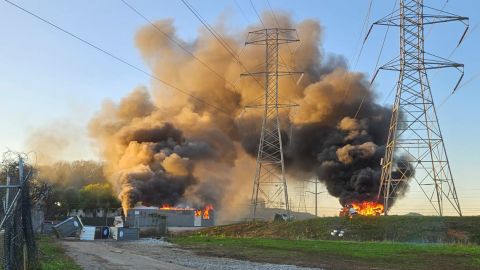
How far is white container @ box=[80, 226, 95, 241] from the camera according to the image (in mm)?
49000

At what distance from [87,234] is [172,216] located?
30730mm

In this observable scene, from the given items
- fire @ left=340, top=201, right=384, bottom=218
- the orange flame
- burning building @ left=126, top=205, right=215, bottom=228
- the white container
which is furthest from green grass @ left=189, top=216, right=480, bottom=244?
the orange flame

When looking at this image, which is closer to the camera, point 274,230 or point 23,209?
point 23,209

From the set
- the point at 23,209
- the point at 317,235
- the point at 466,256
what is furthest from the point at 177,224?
the point at 23,209

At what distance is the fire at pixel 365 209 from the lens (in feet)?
176

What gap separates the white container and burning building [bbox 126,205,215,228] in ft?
34.1

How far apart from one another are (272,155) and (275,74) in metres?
10.9

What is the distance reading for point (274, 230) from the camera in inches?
2031

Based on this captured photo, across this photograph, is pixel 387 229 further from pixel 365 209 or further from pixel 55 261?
pixel 55 261

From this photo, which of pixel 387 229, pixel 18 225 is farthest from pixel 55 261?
pixel 387 229

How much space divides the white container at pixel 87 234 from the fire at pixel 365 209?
2575 cm

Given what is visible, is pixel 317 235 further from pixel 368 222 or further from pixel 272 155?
pixel 272 155

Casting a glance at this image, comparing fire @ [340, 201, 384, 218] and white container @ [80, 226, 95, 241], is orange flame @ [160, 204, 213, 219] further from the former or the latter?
fire @ [340, 201, 384, 218]

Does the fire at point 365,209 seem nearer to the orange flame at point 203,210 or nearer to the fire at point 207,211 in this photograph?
the orange flame at point 203,210
